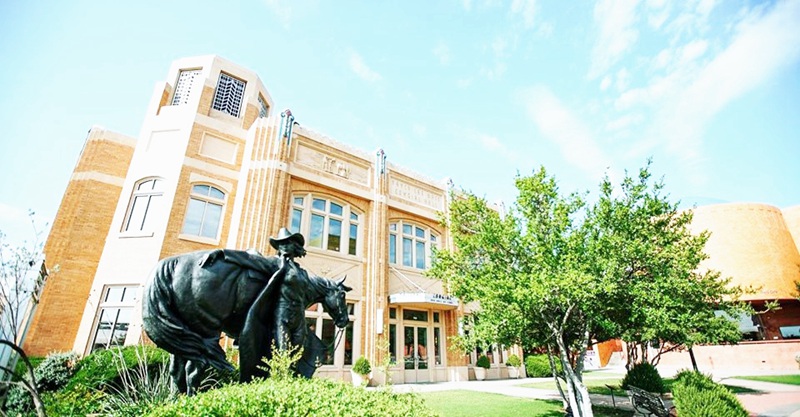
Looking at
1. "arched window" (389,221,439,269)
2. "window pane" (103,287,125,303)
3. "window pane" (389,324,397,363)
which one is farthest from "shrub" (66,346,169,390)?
"arched window" (389,221,439,269)

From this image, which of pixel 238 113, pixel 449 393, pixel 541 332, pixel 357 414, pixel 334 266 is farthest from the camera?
pixel 238 113

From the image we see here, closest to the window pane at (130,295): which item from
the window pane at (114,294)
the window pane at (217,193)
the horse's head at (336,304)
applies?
the window pane at (114,294)

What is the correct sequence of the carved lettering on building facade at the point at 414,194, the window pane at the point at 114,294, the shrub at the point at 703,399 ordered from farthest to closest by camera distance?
the carved lettering on building facade at the point at 414,194, the window pane at the point at 114,294, the shrub at the point at 703,399

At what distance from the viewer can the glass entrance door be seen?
17.9 metres

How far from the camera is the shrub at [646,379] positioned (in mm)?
11359

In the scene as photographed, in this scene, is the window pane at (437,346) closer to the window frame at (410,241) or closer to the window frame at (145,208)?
the window frame at (410,241)

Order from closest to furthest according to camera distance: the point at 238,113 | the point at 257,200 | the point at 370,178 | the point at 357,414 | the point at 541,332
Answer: the point at 357,414
the point at 541,332
the point at 257,200
the point at 238,113
the point at 370,178

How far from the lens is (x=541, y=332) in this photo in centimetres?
964

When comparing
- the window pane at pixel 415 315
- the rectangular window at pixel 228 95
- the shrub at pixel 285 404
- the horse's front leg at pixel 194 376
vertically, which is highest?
the rectangular window at pixel 228 95

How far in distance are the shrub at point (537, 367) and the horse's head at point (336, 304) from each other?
19670 mm

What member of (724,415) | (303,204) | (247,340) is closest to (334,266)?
(303,204)

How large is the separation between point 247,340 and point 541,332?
749 centimetres

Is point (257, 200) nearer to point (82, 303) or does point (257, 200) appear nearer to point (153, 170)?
point (153, 170)

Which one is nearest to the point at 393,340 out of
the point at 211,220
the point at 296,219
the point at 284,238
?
the point at 296,219
